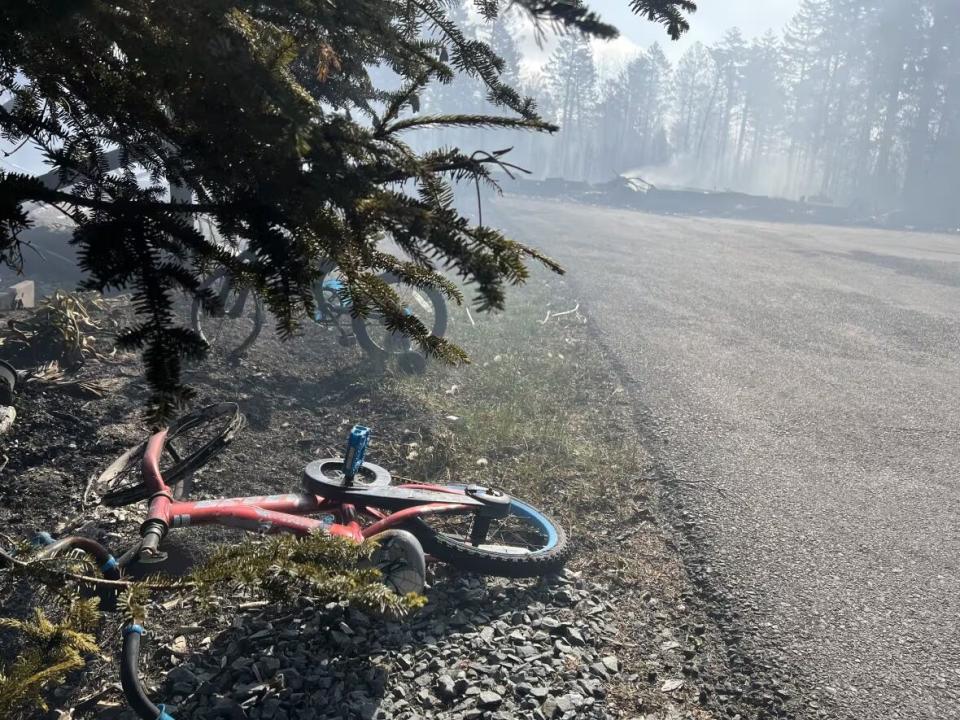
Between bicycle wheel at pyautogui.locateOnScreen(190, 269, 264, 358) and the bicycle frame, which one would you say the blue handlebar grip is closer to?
the bicycle frame

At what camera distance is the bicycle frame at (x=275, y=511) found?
3.99 m

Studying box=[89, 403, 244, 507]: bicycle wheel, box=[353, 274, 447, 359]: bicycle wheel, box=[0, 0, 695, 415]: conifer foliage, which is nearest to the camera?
box=[0, 0, 695, 415]: conifer foliage

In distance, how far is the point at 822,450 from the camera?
6.95 metres

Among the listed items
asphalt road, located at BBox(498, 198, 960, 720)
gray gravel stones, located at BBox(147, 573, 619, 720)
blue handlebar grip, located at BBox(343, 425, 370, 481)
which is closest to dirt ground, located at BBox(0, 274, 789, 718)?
gray gravel stones, located at BBox(147, 573, 619, 720)

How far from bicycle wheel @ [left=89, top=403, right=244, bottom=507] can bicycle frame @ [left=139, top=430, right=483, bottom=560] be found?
202 mm

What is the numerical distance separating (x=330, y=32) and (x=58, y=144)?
98cm

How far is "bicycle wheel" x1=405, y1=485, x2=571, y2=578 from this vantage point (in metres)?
4.37

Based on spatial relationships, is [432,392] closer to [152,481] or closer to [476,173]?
[152,481]

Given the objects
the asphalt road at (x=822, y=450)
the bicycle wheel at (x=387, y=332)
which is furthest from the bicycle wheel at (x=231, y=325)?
the asphalt road at (x=822, y=450)

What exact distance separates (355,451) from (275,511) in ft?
1.82

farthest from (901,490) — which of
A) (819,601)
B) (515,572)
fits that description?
(515,572)

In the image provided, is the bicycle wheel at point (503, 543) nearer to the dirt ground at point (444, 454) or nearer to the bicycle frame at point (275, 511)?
the bicycle frame at point (275, 511)

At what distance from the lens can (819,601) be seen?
14.6 feet

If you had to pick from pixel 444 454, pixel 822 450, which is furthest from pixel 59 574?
pixel 822 450
